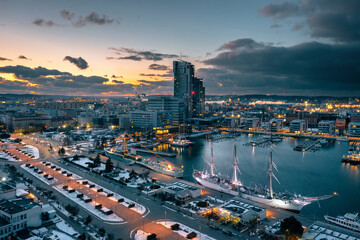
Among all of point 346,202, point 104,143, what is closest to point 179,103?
point 104,143

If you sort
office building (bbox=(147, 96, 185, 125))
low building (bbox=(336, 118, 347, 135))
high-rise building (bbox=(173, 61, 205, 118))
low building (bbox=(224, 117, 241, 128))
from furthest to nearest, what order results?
high-rise building (bbox=(173, 61, 205, 118))
low building (bbox=(224, 117, 241, 128))
office building (bbox=(147, 96, 185, 125))
low building (bbox=(336, 118, 347, 135))

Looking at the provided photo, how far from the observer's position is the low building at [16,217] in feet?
31.1

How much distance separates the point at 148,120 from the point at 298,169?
25.5 metres

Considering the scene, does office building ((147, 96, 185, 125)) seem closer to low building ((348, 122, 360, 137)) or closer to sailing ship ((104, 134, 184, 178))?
sailing ship ((104, 134, 184, 178))

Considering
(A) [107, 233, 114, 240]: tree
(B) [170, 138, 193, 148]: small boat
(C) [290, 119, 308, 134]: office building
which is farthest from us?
(C) [290, 119, 308, 134]: office building

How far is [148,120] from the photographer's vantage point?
137 feet

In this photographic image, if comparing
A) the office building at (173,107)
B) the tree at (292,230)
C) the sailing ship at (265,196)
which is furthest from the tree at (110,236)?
the office building at (173,107)

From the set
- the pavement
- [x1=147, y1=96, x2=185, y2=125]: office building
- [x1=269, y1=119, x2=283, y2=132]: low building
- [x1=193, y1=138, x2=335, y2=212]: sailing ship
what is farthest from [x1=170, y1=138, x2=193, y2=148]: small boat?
[x1=269, y1=119, x2=283, y2=132]: low building

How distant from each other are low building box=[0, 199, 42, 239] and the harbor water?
11.3 meters

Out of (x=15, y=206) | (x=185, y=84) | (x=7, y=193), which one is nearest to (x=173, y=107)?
(x=185, y=84)

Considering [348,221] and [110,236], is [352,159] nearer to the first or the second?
[348,221]

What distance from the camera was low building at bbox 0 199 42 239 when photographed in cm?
947

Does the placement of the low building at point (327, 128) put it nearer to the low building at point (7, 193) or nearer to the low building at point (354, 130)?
the low building at point (354, 130)

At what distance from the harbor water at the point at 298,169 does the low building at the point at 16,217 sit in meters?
11.3
